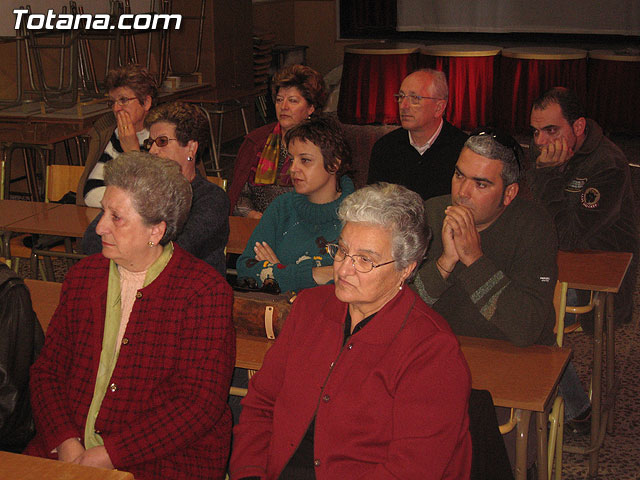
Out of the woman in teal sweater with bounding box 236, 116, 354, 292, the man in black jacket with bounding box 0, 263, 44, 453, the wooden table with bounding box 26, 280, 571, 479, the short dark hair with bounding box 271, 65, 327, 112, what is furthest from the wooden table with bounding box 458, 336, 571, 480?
the short dark hair with bounding box 271, 65, 327, 112

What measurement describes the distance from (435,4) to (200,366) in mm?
8317

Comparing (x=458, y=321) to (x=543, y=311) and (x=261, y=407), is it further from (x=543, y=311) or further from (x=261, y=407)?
(x=261, y=407)

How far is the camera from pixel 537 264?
92.2 inches

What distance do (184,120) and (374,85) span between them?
15.2ft

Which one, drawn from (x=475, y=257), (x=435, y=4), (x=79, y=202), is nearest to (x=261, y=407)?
(x=475, y=257)

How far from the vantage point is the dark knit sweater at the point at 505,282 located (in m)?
2.26

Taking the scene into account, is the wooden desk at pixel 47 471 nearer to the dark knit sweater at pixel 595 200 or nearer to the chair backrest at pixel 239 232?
the chair backrest at pixel 239 232

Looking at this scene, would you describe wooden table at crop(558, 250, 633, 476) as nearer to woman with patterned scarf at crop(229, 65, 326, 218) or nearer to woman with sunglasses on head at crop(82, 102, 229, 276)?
woman with sunglasses on head at crop(82, 102, 229, 276)

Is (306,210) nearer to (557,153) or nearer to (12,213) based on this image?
(557,153)

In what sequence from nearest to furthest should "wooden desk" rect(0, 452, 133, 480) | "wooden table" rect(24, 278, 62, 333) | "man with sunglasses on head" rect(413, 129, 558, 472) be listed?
1. "wooden desk" rect(0, 452, 133, 480)
2. "man with sunglasses on head" rect(413, 129, 558, 472)
3. "wooden table" rect(24, 278, 62, 333)

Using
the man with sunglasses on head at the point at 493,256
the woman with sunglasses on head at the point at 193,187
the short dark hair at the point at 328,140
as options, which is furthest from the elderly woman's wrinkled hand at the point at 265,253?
the man with sunglasses on head at the point at 493,256

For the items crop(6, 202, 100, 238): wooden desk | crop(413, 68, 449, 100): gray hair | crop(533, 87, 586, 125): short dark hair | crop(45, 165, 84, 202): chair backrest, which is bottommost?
crop(6, 202, 100, 238): wooden desk

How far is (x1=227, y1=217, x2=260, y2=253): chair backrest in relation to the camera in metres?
3.58

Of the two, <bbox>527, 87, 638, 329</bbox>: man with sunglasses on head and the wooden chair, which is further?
<bbox>527, 87, 638, 329</bbox>: man with sunglasses on head
